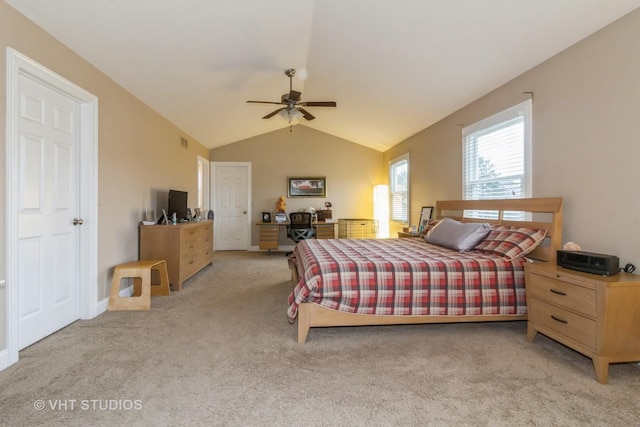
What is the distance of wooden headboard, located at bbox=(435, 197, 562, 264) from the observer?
2699 mm

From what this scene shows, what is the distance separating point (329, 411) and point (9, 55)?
114 inches

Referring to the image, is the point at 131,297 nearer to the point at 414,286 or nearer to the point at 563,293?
the point at 414,286

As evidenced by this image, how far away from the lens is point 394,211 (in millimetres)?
6746

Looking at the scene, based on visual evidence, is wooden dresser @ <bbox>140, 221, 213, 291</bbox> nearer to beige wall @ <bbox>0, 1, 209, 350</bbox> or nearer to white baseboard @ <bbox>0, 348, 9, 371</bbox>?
beige wall @ <bbox>0, 1, 209, 350</bbox>

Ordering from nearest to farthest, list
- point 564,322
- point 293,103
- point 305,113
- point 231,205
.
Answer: point 564,322 → point 293,103 → point 305,113 → point 231,205

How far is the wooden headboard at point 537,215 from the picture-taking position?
2.70 metres

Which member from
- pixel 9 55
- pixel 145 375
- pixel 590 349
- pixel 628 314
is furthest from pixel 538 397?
pixel 9 55

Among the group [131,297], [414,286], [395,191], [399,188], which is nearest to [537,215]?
[414,286]

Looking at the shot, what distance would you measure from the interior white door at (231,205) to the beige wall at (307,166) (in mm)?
164

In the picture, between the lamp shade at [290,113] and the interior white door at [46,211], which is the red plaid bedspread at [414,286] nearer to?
the interior white door at [46,211]

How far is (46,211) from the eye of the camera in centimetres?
257

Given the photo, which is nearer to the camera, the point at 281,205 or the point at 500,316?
the point at 500,316

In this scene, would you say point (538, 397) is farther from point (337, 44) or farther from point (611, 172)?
point (337, 44)

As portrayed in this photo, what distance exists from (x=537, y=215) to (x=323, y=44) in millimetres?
2853
